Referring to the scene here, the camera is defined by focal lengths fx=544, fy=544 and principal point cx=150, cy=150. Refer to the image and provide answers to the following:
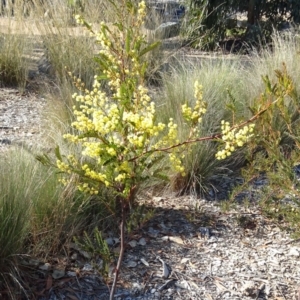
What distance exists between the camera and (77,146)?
339cm

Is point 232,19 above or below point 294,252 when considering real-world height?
above

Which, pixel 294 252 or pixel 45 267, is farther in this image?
pixel 294 252

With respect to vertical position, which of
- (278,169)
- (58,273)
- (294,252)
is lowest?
(294,252)

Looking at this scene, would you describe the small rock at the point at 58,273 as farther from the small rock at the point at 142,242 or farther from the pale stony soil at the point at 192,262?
the small rock at the point at 142,242

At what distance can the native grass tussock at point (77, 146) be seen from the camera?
8.70 feet

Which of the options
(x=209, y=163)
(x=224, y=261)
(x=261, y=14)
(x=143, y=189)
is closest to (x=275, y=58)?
(x=209, y=163)

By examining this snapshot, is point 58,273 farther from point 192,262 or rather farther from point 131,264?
point 192,262

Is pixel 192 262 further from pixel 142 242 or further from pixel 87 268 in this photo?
pixel 87 268

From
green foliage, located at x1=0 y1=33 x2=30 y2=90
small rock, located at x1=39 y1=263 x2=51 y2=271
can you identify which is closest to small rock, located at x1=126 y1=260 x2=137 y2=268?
small rock, located at x1=39 y1=263 x2=51 y2=271

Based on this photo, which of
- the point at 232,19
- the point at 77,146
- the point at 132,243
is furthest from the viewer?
the point at 232,19

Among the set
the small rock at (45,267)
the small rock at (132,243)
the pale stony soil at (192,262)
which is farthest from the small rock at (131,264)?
the small rock at (45,267)

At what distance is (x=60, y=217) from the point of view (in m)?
2.78

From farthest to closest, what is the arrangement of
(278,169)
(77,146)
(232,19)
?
(232,19), (77,146), (278,169)

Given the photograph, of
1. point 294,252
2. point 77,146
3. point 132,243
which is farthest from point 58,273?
point 294,252
